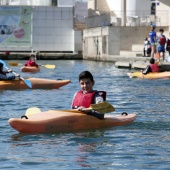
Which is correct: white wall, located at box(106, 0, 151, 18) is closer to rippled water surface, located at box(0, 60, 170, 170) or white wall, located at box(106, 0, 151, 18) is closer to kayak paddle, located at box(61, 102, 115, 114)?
rippled water surface, located at box(0, 60, 170, 170)

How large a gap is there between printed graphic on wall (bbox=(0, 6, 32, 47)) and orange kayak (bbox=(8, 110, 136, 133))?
3524 centimetres

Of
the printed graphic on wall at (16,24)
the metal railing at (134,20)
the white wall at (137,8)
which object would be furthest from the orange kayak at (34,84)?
the white wall at (137,8)

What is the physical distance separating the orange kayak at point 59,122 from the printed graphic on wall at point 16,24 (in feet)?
116

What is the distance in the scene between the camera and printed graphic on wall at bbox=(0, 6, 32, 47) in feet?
162

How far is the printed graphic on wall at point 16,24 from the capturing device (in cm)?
4941

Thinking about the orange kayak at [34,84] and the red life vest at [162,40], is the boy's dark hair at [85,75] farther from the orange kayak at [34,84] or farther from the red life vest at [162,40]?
the red life vest at [162,40]

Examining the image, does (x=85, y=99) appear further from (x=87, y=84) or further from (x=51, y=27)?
(x=51, y=27)

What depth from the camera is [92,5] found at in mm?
54969

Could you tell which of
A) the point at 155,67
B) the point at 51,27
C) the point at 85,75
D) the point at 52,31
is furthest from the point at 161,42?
the point at 85,75

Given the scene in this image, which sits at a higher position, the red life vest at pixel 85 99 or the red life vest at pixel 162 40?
the red life vest at pixel 162 40

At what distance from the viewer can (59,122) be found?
538 inches

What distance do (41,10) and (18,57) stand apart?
4510 mm

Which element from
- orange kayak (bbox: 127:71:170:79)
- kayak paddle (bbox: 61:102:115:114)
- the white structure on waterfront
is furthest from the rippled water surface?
the white structure on waterfront

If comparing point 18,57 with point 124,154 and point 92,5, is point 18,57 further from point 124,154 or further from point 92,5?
point 124,154
